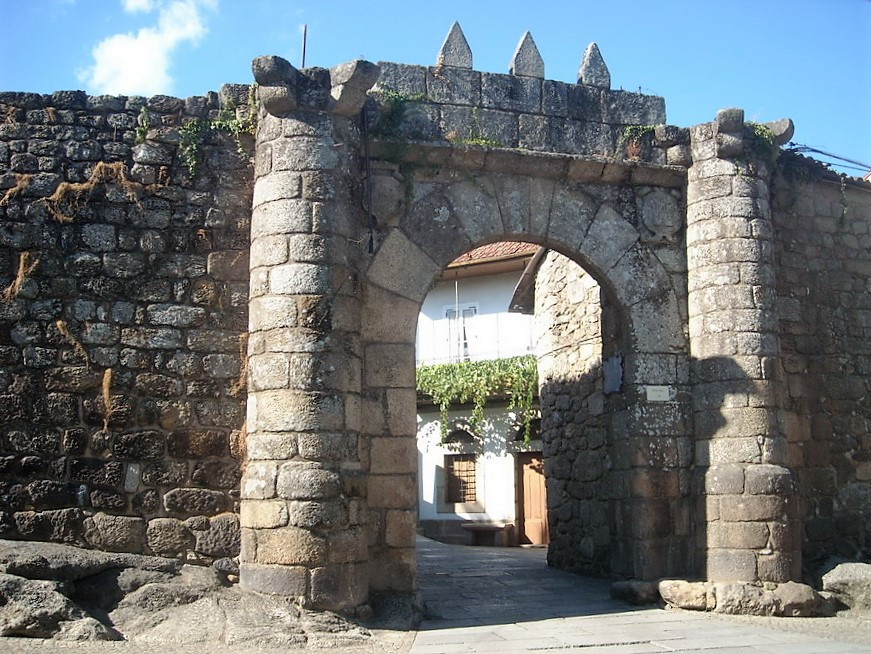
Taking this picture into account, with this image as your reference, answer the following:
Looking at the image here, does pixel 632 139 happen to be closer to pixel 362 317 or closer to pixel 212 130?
pixel 362 317

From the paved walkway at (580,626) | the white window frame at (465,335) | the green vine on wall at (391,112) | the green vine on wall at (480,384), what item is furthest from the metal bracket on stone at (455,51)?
the white window frame at (465,335)

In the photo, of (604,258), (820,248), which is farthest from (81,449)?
(820,248)

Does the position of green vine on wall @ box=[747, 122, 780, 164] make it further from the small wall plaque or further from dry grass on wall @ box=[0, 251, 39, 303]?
dry grass on wall @ box=[0, 251, 39, 303]

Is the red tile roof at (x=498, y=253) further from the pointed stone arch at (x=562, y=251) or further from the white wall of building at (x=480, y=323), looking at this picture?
the pointed stone arch at (x=562, y=251)

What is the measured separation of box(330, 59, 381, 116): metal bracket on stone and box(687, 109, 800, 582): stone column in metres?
2.92

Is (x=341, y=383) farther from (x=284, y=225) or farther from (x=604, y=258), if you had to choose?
(x=604, y=258)

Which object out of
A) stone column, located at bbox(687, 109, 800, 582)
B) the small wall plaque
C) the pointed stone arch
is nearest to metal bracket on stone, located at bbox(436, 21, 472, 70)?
the pointed stone arch

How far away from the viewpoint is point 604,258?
796 cm

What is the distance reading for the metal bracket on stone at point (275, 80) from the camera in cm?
687

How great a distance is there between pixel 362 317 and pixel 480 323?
14943mm

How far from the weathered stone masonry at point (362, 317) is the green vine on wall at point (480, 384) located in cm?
980

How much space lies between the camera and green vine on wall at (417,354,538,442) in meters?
18.6

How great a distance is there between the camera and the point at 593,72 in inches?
326

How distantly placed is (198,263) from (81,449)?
1.54 metres
